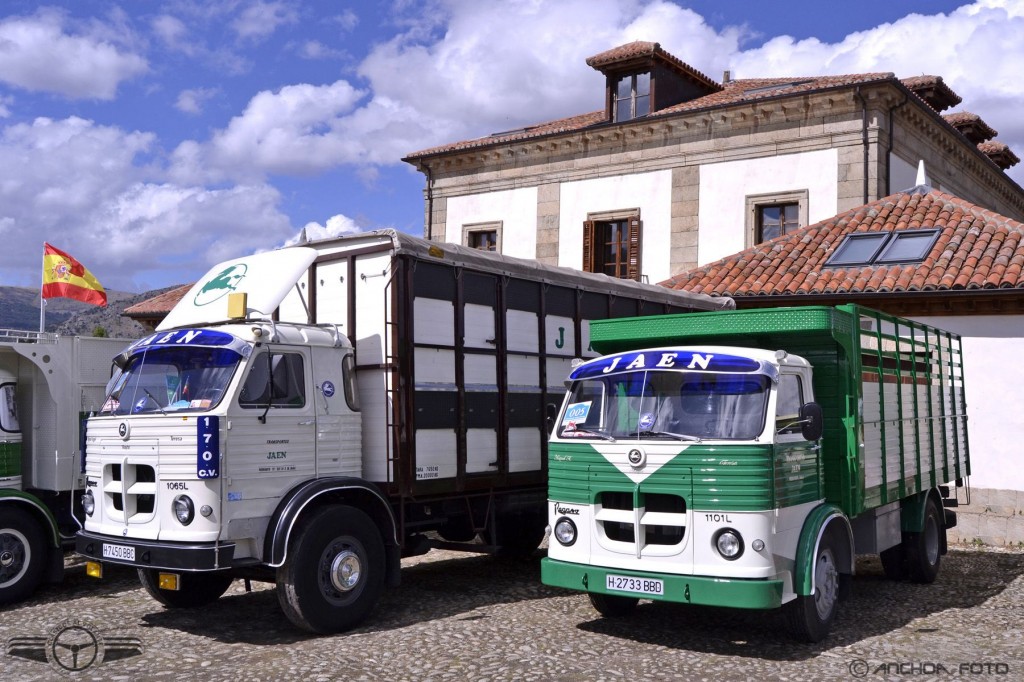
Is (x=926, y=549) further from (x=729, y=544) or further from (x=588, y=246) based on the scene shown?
(x=588, y=246)

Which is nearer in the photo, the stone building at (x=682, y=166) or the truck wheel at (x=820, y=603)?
the truck wheel at (x=820, y=603)

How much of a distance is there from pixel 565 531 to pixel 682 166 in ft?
49.4

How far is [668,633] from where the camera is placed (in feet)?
27.1

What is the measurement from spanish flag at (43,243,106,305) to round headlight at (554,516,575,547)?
8864mm

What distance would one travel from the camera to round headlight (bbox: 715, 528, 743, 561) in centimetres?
723

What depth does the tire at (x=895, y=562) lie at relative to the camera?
1052 centimetres

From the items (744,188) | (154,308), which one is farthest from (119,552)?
(154,308)

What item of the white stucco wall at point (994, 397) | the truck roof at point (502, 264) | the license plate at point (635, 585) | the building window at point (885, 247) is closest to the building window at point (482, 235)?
the building window at point (885, 247)

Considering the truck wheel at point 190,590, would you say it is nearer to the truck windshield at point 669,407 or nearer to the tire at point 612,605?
the tire at point 612,605

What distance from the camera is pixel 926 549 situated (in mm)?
10531

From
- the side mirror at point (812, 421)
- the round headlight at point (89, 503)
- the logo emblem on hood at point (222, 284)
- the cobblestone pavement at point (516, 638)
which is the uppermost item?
the logo emblem on hood at point (222, 284)

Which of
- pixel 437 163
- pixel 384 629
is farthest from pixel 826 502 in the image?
pixel 437 163

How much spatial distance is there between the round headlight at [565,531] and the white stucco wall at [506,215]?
1554 cm

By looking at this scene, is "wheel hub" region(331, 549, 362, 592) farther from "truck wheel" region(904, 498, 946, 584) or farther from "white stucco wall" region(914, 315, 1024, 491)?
"white stucco wall" region(914, 315, 1024, 491)
